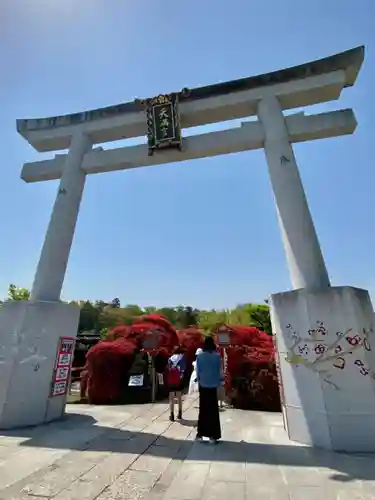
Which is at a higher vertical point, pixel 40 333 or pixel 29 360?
pixel 40 333

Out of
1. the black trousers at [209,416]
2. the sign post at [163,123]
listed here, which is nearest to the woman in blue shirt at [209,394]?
the black trousers at [209,416]

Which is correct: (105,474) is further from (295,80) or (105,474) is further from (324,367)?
(295,80)

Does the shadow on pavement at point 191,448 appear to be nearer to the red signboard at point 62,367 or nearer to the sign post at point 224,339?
the red signboard at point 62,367

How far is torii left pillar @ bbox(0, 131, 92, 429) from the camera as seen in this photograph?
5754 millimetres

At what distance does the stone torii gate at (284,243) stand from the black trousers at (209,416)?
A: 109 centimetres

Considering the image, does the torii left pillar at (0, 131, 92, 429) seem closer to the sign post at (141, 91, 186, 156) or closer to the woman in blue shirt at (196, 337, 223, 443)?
the sign post at (141, 91, 186, 156)

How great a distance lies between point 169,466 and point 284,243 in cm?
375

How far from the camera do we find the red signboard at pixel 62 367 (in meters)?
6.25

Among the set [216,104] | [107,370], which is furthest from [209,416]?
[216,104]

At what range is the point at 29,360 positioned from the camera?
19.5 ft

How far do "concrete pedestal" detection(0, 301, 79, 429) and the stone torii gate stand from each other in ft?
0.06

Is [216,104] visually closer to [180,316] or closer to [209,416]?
[209,416]

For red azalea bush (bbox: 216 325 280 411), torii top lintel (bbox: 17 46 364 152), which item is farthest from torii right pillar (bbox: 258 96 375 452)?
torii top lintel (bbox: 17 46 364 152)

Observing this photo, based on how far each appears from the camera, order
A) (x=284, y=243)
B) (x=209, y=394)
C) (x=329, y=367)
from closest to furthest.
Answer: (x=329, y=367)
(x=209, y=394)
(x=284, y=243)
